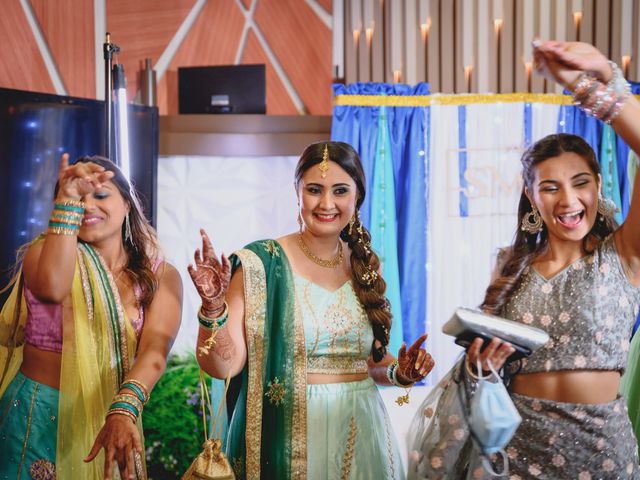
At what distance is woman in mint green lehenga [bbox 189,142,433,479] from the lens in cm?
237

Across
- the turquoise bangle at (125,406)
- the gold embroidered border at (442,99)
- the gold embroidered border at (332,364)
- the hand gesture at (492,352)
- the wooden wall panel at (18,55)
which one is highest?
the wooden wall panel at (18,55)

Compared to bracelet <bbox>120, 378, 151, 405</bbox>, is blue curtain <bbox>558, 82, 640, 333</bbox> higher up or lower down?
higher up

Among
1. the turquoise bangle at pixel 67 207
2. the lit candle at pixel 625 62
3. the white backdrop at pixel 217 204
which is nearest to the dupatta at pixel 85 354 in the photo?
the turquoise bangle at pixel 67 207

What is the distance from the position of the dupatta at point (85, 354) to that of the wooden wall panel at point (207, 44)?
3.39m

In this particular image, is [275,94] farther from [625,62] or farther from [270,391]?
[270,391]

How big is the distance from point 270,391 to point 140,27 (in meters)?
3.97

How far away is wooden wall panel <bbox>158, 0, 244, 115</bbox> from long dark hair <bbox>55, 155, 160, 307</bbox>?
3214mm

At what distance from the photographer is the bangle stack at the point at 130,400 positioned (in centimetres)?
221

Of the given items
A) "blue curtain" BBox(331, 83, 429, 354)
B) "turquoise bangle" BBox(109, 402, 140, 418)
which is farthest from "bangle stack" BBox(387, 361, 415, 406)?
"blue curtain" BBox(331, 83, 429, 354)

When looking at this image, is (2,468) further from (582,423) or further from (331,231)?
(582,423)

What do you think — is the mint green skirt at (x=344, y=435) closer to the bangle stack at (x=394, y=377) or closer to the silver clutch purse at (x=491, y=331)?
the bangle stack at (x=394, y=377)

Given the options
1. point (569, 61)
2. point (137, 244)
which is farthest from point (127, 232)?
point (569, 61)

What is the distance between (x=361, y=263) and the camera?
264cm

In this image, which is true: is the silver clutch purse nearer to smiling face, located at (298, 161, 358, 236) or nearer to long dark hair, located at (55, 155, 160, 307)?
smiling face, located at (298, 161, 358, 236)
